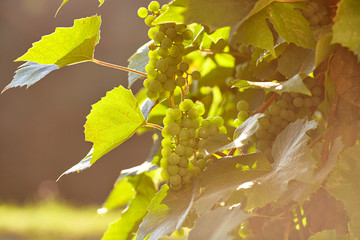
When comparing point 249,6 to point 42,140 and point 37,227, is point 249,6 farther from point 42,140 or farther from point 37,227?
point 42,140

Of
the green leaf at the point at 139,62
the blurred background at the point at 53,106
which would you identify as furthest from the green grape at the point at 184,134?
the blurred background at the point at 53,106

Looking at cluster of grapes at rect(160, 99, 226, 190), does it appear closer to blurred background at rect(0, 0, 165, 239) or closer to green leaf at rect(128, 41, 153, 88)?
green leaf at rect(128, 41, 153, 88)

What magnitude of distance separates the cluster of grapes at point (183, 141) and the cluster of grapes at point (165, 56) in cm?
2

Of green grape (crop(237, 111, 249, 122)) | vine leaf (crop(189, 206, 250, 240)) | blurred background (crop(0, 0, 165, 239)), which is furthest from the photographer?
blurred background (crop(0, 0, 165, 239))

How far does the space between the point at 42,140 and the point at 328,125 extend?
12.2 ft

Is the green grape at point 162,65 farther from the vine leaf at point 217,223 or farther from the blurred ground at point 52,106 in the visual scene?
the blurred ground at point 52,106

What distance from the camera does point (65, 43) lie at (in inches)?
15.1

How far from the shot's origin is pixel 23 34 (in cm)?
392

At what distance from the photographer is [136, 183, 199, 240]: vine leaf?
313 millimetres

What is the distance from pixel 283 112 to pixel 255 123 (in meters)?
0.06

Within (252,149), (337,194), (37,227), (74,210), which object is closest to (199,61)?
(252,149)

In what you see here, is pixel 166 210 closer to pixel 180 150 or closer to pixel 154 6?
pixel 180 150

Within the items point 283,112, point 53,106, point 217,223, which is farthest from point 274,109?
point 53,106

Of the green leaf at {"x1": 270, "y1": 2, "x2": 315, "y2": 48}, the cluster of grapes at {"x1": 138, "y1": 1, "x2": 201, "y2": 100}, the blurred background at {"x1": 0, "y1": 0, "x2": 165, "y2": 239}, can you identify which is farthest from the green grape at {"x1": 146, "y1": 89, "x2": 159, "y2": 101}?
the blurred background at {"x1": 0, "y1": 0, "x2": 165, "y2": 239}
